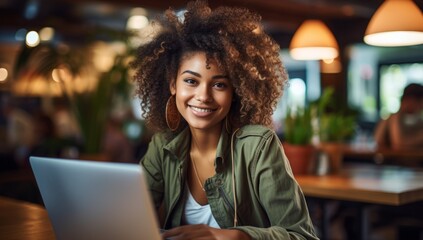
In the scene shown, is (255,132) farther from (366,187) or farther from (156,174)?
(366,187)

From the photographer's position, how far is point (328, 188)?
9.33 feet

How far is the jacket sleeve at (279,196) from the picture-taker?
137cm

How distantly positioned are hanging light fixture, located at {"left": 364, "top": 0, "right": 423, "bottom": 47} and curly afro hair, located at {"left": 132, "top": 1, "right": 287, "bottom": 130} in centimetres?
202

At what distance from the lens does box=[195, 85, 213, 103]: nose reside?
1509 mm

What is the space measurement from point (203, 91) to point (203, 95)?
0.04 feet

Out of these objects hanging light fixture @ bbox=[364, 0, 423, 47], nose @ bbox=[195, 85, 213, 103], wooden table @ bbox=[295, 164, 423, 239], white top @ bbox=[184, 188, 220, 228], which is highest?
hanging light fixture @ bbox=[364, 0, 423, 47]

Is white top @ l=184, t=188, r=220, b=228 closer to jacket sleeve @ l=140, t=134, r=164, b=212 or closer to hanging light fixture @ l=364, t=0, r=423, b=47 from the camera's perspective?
jacket sleeve @ l=140, t=134, r=164, b=212

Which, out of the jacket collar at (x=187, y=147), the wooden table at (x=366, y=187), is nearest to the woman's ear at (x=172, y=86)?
the jacket collar at (x=187, y=147)

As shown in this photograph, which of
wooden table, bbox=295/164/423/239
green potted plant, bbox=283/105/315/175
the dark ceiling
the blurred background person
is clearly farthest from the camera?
the dark ceiling

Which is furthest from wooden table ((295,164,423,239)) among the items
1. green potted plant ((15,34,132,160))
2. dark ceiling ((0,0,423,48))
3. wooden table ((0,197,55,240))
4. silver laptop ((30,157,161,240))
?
dark ceiling ((0,0,423,48))

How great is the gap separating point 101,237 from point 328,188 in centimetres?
190

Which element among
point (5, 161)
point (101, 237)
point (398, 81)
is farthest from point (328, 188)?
point (398, 81)

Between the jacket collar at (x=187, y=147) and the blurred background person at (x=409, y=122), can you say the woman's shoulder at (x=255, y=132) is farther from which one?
the blurred background person at (x=409, y=122)

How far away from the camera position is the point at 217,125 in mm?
1605
